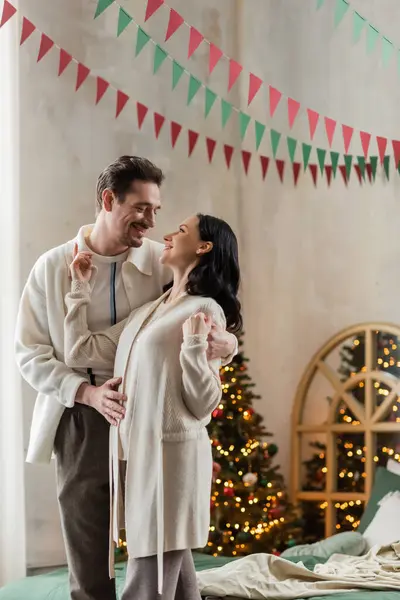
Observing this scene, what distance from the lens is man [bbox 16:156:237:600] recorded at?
228cm

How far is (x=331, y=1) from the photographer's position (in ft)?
16.2

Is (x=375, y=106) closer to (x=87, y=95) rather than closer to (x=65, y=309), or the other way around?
(x=87, y=95)

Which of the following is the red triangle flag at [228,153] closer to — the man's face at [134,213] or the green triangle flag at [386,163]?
the green triangle flag at [386,163]

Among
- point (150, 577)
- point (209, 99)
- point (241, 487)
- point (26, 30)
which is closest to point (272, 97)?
point (209, 99)

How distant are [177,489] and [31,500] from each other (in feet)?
7.12

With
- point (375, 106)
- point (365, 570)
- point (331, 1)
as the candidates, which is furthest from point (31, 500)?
point (331, 1)

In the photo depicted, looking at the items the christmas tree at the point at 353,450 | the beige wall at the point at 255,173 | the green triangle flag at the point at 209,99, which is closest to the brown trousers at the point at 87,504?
the beige wall at the point at 255,173

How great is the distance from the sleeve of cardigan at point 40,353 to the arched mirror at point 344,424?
251 cm

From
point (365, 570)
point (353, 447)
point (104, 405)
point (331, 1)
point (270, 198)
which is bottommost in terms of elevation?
point (365, 570)

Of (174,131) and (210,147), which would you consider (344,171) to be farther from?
(174,131)

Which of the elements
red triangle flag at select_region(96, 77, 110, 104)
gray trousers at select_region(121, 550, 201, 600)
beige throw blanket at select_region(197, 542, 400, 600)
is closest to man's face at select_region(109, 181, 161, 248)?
gray trousers at select_region(121, 550, 201, 600)

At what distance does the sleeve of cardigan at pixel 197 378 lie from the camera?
2059 millimetres

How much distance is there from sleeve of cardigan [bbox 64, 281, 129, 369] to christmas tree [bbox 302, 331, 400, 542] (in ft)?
8.31

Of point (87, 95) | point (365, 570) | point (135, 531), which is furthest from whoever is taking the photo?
point (87, 95)
